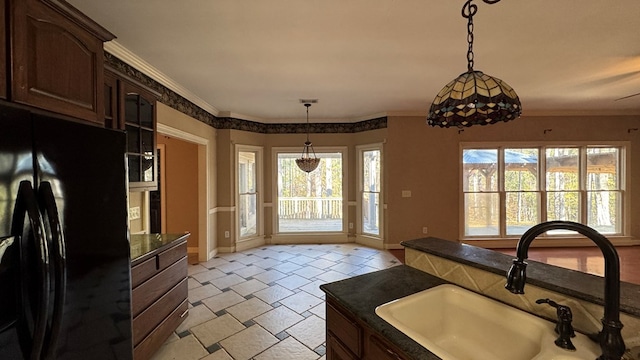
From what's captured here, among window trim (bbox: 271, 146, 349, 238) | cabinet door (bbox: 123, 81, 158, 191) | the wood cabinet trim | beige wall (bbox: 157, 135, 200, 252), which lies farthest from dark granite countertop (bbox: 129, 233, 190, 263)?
window trim (bbox: 271, 146, 349, 238)

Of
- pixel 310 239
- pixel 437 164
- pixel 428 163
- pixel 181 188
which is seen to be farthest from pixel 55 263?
pixel 437 164

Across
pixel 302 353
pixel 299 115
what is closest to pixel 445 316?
pixel 302 353

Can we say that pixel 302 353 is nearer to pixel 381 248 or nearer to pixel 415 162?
pixel 381 248

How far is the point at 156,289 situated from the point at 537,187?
21.2ft

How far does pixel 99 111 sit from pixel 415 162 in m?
4.74

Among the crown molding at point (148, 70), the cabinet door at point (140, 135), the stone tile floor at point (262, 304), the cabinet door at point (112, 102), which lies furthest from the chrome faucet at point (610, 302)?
the crown molding at point (148, 70)

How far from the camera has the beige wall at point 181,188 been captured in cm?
498

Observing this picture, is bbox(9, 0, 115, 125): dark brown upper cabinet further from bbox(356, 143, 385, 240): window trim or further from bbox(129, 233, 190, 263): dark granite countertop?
bbox(356, 143, 385, 240): window trim

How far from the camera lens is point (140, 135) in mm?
2496

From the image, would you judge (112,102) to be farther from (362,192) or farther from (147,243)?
A: (362,192)

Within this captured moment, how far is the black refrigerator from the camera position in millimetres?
876

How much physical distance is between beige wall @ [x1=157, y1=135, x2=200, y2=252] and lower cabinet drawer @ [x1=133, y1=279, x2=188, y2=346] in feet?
8.66

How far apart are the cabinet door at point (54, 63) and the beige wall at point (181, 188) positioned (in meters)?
3.59

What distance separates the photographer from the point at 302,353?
2.20m
